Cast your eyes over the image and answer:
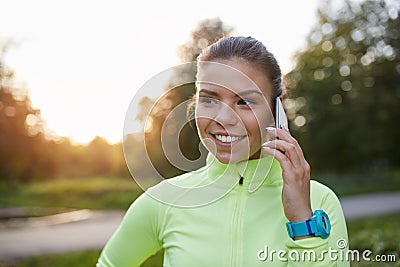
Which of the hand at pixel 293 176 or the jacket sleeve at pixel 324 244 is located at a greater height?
the hand at pixel 293 176

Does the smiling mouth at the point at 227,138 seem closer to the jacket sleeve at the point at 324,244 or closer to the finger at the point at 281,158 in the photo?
the finger at the point at 281,158

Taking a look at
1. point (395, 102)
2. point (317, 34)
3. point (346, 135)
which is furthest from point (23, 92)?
point (346, 135)

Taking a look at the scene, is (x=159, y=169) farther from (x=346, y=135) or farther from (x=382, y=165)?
(x=382, y=165)

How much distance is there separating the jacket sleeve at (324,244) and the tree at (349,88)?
30.1 feet

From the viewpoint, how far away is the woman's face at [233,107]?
1786 millimetres

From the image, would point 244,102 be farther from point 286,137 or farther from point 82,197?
point 82,197

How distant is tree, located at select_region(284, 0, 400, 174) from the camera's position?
47.5ft

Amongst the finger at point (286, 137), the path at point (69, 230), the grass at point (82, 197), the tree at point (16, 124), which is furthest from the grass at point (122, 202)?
the finger at point (286, 137)

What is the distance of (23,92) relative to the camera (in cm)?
1881

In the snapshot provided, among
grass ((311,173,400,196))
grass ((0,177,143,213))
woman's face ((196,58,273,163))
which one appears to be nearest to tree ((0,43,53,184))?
grass ((0,177,143,213))

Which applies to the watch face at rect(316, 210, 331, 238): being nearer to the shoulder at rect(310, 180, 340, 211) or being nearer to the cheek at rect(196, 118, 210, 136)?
the shoulder at rect(310, 180, 340, 211)

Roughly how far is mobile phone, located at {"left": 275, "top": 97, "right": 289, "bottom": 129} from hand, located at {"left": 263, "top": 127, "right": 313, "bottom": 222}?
0.08m

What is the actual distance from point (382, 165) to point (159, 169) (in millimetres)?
31610

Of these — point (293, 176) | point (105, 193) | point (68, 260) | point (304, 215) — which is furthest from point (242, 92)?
point (105, 193)
